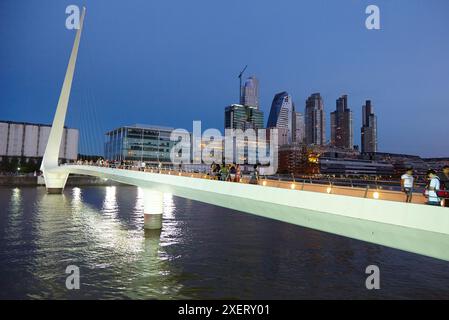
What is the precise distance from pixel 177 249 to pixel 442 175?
814 inches

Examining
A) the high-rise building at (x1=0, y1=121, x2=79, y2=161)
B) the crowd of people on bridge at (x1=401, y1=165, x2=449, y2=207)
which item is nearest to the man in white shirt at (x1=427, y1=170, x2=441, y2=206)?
the crowd of people on bridge at (x1=401, y1=165, x2=449, y2=207)

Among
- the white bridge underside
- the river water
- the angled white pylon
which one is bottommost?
the river water

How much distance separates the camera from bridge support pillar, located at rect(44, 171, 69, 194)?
7175 cm

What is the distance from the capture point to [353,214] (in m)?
10.3

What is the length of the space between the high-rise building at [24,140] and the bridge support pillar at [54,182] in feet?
320

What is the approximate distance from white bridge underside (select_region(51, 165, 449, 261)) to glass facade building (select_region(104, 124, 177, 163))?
118814 millimetres

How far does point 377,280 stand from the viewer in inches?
739

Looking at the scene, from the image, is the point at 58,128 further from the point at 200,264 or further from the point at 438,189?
the point at 438,189

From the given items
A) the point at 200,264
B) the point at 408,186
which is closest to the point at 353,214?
the point at 408,186

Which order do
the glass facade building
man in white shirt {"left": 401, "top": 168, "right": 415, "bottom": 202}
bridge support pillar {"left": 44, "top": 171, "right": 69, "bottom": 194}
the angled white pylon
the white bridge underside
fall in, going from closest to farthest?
the white bridge underside < man in white shirt {"left": 401, "top": 168, "right": 415, "bottom": 202} < the angled white pylon < bridge support pillar {"left": 44, "top": 171, "right": 69, "bottom": 194} < the glass facade building

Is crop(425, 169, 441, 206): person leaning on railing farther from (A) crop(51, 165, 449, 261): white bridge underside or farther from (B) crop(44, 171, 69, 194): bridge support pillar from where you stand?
(B) crop(44, 171, 69, 194): bridge support pillar

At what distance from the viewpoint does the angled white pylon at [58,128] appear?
62.2m
